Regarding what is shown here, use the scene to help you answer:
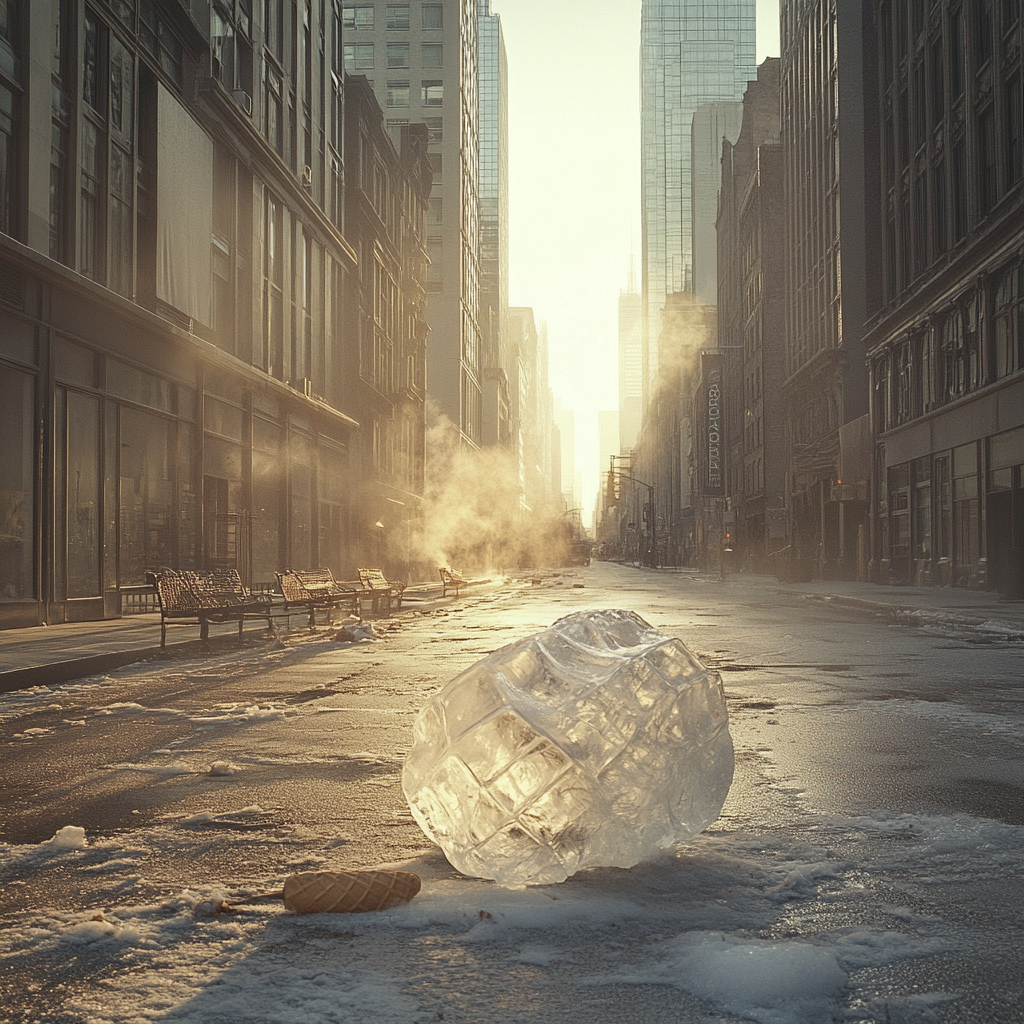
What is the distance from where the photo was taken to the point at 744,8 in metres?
191

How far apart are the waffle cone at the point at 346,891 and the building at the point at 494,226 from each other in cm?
11165

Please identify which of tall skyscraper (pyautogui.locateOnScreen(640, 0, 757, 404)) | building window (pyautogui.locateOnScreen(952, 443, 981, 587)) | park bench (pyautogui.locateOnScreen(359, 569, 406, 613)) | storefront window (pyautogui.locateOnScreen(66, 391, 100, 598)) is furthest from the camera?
tall skyscraper (pyautogui.locateOnScreen(640, 0, 757, 404))

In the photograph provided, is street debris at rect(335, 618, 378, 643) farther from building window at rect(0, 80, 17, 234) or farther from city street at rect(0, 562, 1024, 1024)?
building window at rect(0, 80, 17, 234)

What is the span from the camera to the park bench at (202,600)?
43.4ft

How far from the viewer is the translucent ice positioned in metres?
3.35

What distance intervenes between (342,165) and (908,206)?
19.1 meters

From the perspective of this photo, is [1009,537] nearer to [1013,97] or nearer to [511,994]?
[1013,97]

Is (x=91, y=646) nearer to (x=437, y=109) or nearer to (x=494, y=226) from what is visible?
(x=437, y=109)

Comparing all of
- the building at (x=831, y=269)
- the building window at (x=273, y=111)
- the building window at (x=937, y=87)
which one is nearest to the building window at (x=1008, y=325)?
the building window at (x=937, y=87)

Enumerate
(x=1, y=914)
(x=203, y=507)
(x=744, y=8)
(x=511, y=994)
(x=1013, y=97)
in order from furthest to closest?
(x=744, y=8), (x=1013, y=97), (x=203, y=507), (x=1, y=914), (x=511, y=994)

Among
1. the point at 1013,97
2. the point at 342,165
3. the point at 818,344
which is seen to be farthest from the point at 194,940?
the point at 818,344

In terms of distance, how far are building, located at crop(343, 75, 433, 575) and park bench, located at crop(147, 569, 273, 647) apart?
2054 cm

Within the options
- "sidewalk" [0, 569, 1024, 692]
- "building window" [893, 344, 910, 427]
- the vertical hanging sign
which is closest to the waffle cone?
"sidewalk" [0, 569, 1024, 692]

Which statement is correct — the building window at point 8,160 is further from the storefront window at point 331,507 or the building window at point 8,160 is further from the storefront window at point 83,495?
the storefront window at point 331,507
